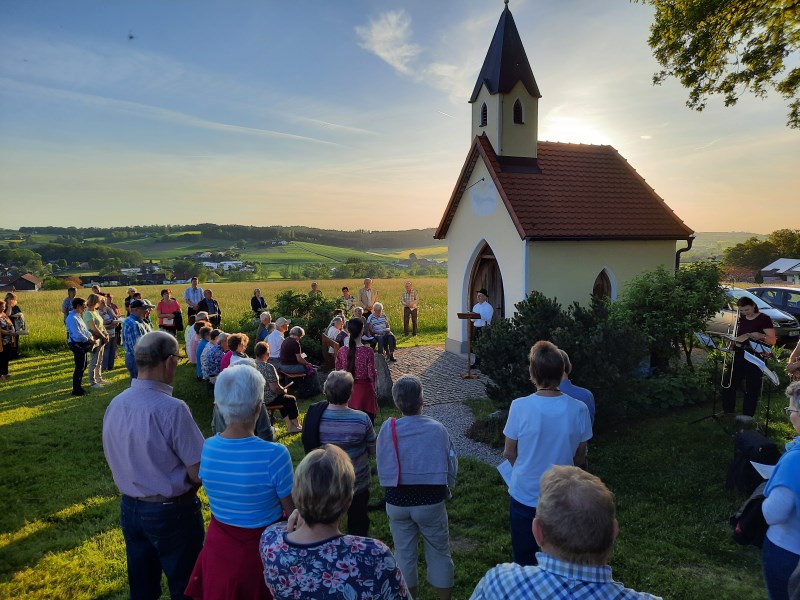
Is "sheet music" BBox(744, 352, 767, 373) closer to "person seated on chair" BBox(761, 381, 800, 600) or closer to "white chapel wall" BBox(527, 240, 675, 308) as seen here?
"person seated on chair" BBox(761, 381, 800, 600)

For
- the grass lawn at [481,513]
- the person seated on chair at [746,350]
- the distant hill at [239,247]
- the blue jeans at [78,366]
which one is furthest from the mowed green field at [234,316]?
the distant hill at [239,247]

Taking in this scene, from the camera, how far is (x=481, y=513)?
534 cm

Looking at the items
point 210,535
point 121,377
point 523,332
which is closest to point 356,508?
point 210,535

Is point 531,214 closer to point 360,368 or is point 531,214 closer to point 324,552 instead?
point 360,368

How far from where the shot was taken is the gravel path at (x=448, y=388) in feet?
24.2

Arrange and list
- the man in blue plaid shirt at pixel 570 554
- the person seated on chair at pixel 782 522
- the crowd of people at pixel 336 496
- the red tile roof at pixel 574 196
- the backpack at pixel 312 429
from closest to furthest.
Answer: the man in blue plaid shirt at pixel 570 554 < the crowd of people at pixel 336 496 < the person seated on chair at pixel 782 522 < the backpack at pixel 312 429 < the red tile roof at pixel 574 196

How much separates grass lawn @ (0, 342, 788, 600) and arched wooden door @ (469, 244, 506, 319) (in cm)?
660

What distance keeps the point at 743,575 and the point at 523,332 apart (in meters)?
4.08

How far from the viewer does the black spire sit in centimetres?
1316

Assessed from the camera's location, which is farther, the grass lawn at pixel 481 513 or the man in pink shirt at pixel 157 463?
the grass lawn at pixel 481 513

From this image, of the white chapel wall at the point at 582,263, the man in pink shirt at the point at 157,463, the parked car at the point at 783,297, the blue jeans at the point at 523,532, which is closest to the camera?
the man in pink shirt at the point at 157,463

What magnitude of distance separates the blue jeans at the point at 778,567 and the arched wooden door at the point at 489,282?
1136 cm

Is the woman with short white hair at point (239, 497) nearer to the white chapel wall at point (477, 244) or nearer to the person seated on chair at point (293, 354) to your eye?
the person seated on chair at point (293, 354)

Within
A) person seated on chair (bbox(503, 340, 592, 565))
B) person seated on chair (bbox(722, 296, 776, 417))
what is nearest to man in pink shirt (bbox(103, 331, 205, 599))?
person seated on chair (bbox(503, 340, 592, 565))
